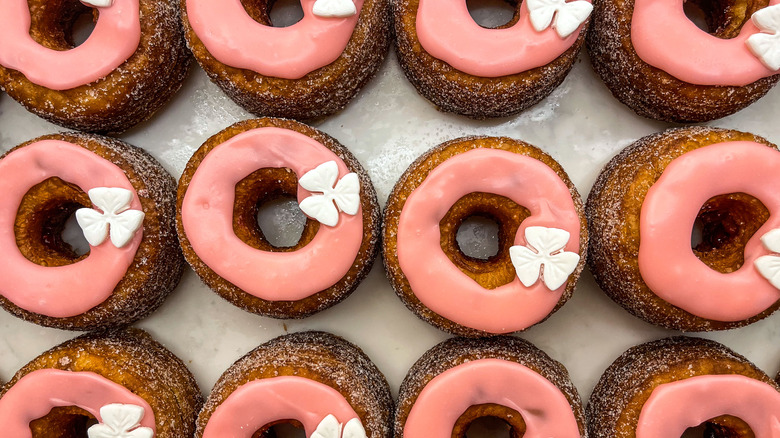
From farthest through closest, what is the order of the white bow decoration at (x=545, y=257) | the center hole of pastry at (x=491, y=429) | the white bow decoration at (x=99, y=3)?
the center hole of pastry at (x=491, y=429) → the white bow decoration at (x=99, y=3) → the white bow decoration at (x=545, y=257)

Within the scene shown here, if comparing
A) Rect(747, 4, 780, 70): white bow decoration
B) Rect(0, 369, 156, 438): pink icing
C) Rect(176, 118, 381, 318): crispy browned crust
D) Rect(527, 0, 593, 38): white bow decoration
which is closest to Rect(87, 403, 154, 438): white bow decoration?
Rect(0, 369, 156, 438): pink icing

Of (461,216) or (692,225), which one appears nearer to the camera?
(692,225)

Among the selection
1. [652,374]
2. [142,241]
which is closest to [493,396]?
[652,374]

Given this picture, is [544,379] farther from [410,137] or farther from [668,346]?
[410,137]

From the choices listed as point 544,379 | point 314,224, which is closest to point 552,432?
point 544,379

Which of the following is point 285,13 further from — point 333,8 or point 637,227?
point 637,227

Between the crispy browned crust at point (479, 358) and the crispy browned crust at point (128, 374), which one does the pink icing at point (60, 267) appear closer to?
the crispy browned crust at point (128, 374)

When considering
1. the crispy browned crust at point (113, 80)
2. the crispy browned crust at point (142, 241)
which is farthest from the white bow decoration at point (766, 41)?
the crispy browned crust at point (142, 241)
